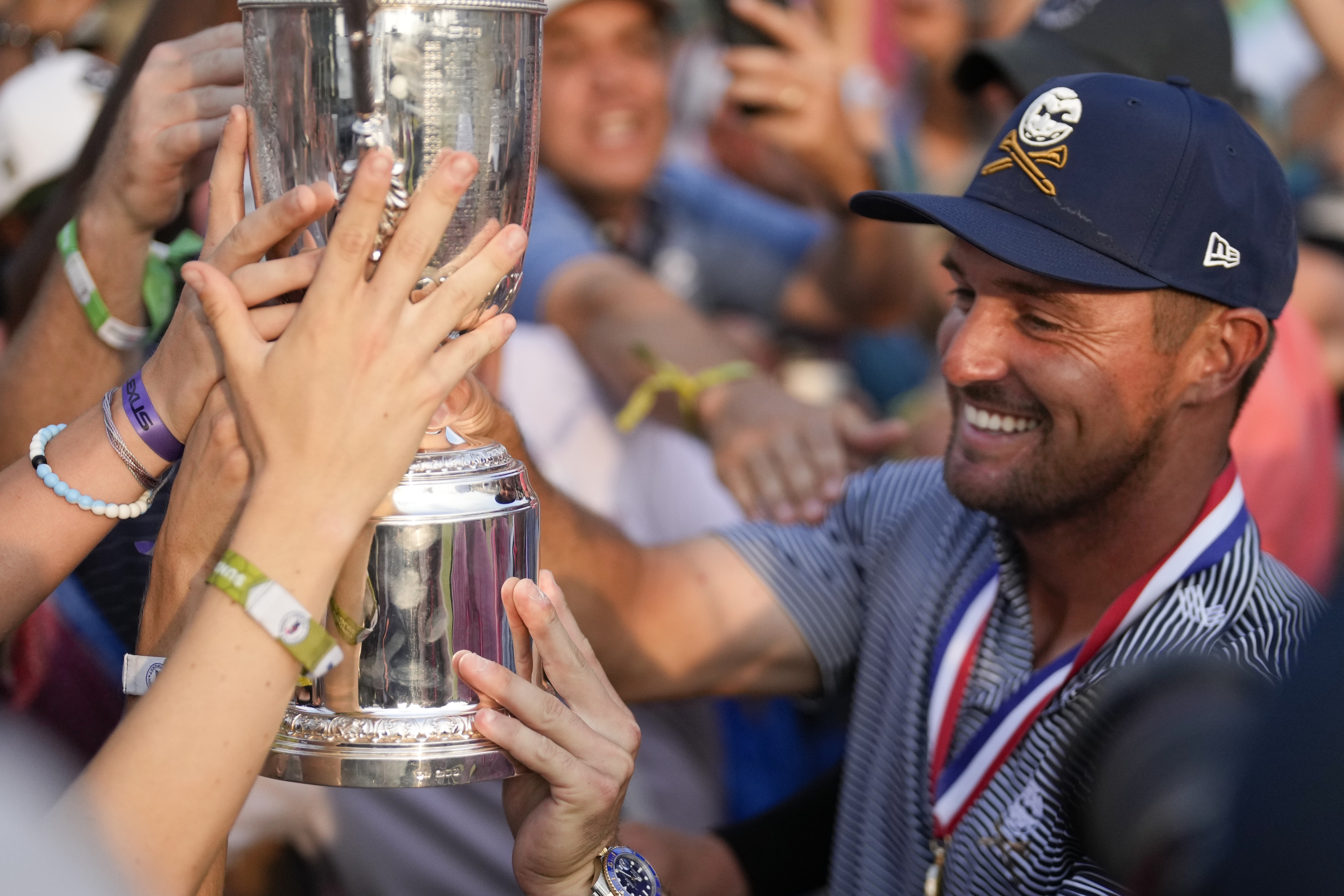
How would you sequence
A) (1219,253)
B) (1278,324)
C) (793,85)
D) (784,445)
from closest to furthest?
(1219,253), (784,445), (1278,324), (793,85)

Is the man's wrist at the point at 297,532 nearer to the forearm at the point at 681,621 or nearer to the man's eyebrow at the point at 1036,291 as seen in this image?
the forearm at the point at 681,621

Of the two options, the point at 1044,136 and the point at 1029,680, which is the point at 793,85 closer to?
the point at 1044,136

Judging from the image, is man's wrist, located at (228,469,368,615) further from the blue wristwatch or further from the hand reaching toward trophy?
the blue wristwatch

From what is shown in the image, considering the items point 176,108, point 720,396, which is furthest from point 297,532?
point 720,396

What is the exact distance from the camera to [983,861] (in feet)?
6.10

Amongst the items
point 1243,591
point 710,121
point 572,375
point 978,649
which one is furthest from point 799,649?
point 710,121

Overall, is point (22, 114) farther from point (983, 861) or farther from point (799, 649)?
point (983, 861)

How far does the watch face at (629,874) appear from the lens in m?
1.63

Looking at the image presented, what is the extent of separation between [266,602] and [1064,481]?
4.36 ft

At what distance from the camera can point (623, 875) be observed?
1652mm

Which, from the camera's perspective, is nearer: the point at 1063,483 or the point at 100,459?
the point at 100,459

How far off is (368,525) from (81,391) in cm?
89

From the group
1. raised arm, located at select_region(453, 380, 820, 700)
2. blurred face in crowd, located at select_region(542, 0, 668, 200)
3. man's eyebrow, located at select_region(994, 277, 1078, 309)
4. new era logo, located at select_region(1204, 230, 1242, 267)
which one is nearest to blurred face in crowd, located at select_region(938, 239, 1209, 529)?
man's eyebrow, located at select_region(994, 277, 1078, 309)

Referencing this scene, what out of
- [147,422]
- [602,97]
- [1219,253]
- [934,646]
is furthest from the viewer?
[602,97]
